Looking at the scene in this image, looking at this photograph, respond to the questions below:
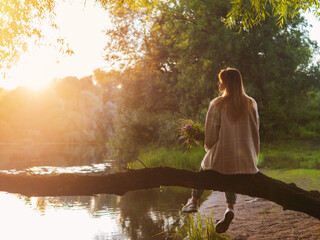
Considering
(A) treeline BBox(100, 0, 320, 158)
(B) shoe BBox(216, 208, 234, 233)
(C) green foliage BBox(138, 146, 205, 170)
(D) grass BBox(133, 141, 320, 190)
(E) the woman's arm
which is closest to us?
(E) the woman's arm

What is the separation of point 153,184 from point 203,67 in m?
17.4

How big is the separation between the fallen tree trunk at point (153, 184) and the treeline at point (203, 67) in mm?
15154

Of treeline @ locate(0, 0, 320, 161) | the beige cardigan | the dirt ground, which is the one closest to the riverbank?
the dirt ground

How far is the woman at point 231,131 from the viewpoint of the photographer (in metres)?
4.67

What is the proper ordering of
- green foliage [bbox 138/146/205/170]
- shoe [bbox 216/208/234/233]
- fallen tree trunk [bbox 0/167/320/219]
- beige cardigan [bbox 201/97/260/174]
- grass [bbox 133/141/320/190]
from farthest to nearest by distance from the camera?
green foliage [bbox 138/146/205/170], grass [bbox 133/141/320/190], shoe [bbox 216/208/234/233], beige cardigan [bbox 201/97/260/174], fallen tree trunk [bbox 0/167/320/219]

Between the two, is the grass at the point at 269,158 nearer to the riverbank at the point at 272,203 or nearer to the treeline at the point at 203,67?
the riverbank at the point at 272,203

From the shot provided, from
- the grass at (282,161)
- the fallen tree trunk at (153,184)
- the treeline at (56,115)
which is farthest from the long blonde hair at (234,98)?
the treeline at (56,115)

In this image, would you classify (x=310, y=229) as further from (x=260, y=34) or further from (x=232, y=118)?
(x=260, y=34)

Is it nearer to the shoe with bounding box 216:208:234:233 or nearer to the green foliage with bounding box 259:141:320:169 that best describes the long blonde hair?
the shoe with bounding box 216:208:234:233

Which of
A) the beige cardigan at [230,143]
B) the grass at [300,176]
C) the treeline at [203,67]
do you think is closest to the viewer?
the beige cardigan at [230,143]

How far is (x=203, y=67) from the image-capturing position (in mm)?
21375

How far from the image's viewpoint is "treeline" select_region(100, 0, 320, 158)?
2141 cm

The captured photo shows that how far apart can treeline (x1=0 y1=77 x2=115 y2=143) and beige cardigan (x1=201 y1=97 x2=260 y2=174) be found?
6821 centimetres

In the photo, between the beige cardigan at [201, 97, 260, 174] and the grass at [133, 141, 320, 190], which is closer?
the beige cardigan at [201, 97, 260, 174]
